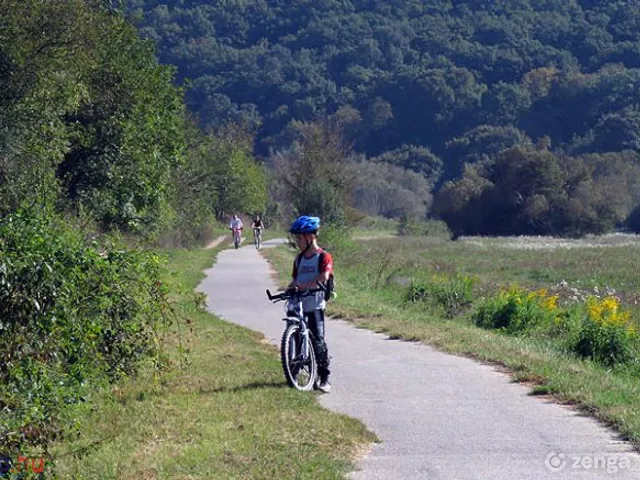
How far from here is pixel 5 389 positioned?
6.92 metres

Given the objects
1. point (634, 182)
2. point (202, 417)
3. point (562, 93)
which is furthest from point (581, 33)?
point (202, 417)

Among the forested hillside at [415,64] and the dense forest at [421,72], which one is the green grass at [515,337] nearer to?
the dense forest at [421,72]

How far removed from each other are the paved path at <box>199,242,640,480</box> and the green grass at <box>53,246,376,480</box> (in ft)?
1.18

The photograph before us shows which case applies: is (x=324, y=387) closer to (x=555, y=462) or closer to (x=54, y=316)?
(x=555, y=462)

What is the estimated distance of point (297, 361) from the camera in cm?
1074

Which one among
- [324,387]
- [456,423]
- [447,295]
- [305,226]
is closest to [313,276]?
[305,226]

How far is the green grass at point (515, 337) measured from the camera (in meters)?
10.4

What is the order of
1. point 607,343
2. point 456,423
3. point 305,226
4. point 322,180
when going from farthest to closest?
1. point 322,180
2. point 607,343
3. point 305,226
4. point 456,423

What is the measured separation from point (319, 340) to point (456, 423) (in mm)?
1997

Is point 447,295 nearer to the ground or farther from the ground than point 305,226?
nearer to the ground

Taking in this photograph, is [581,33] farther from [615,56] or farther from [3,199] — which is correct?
[3,199]

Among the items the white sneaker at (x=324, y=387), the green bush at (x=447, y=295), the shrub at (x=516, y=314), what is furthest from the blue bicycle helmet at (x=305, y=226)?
the green bush at (x=447, y=295)

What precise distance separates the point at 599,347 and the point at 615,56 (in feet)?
479

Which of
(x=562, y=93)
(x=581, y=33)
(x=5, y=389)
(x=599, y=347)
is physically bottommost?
(x=599, y=347)
